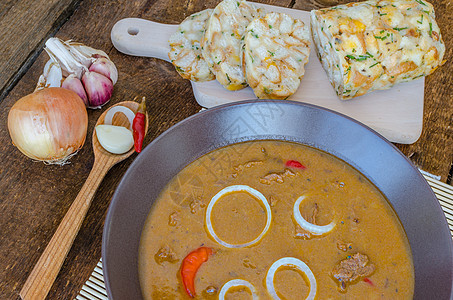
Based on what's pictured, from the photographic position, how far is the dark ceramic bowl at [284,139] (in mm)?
1897

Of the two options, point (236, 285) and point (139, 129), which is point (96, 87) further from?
point (236, 285)

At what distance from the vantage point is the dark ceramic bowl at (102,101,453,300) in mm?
1897

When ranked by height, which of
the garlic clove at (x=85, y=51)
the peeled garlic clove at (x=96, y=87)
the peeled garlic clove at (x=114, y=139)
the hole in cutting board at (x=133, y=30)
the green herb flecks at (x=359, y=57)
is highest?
the garlic clove at (x=85, y=51)

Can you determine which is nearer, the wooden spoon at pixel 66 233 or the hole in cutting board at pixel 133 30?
the wooden spoon at pixel 66 233

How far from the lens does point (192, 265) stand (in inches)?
76.5

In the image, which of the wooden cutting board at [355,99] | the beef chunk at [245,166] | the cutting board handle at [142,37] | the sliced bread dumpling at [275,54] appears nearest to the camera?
the beef chunk at [245,166]

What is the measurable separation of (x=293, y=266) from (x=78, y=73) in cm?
175

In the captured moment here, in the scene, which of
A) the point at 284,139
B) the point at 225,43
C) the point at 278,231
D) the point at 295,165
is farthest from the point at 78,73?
the point at 278,231

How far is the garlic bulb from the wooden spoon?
0.28m

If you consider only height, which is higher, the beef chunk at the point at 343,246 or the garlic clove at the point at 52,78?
the garlic clove at the point at 52,78

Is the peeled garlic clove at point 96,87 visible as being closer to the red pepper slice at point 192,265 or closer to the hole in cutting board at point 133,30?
the hole in cutting board at point 133,30

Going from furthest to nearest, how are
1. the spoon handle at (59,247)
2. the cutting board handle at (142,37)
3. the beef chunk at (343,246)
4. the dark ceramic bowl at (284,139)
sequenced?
the cutting board handle at (142,37) < the spoon handle at (59,247) < the beef chunk at (343,246) < the dark ceramic bowl at (284,139)

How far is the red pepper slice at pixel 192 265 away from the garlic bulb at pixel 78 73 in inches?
49.6

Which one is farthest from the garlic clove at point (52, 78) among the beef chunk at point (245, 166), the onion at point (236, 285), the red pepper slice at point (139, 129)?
the onion at point (236, 285)
